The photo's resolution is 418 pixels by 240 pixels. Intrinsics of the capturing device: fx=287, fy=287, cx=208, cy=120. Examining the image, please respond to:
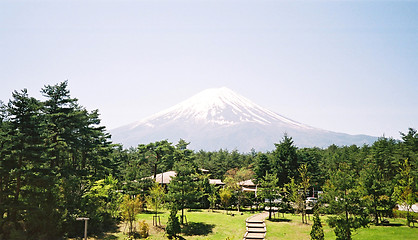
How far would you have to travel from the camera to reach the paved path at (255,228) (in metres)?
27.4

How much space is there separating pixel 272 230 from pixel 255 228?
1819mm

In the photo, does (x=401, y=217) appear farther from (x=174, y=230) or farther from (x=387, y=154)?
(x=174, y=230)

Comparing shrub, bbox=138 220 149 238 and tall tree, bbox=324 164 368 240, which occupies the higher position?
tall tree, bbox=324 164 368 240

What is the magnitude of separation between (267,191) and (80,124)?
22584 mm

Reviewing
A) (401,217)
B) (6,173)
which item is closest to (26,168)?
(6,173)

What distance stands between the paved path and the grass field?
0.52 metres

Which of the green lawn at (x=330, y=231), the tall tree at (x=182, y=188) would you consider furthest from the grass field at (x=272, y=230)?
the tall tree at (x=182, y=188)

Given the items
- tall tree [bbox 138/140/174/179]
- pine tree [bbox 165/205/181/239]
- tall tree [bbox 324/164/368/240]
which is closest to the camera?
tall tree [bbox 324/164/368/240]

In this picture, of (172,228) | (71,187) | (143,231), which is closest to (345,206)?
(172,228)

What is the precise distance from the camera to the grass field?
84.4 ft

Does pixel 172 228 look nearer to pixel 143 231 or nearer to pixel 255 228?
pixel 143 231

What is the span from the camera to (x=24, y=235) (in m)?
24.6

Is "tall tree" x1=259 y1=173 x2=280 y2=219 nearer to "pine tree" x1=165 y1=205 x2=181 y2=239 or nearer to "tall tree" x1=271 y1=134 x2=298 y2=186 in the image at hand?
"tall tree" x1=271 y1=134 x2=298 y2=186

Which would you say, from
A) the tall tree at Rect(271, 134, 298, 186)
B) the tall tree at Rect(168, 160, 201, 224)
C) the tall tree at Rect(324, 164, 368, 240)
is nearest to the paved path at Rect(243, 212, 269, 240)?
the tall tree at Rect(168, 160, 201, 224)
